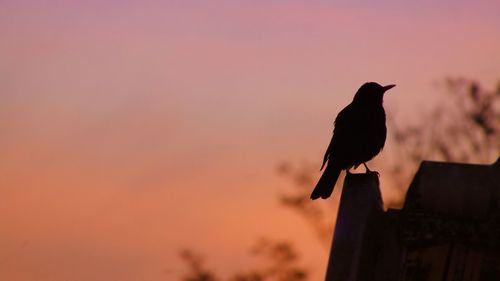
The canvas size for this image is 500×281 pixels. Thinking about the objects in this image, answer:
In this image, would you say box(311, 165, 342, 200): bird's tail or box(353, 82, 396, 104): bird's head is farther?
box(353, 82, 396, 104): bird's head

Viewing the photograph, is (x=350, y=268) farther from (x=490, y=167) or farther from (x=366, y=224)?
(x=490, y=167)

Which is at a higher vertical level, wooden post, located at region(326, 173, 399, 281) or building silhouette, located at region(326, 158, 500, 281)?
wooden post, located at region(326, 173, 399, 281)

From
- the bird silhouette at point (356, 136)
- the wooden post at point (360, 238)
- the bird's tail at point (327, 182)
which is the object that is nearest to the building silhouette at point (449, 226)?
the wooden post at point (360, 238)

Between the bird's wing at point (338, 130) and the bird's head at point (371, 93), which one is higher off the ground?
the bird's head at point (371, 93)

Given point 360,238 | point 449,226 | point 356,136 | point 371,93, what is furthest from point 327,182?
point 449,226

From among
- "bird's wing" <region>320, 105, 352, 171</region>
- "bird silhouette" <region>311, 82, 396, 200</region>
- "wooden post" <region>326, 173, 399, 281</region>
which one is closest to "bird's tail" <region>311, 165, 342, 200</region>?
"bird silhouette" <region>311, 82, 396, 200</region>

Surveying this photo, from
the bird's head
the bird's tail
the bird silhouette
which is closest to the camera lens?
the bird's tail

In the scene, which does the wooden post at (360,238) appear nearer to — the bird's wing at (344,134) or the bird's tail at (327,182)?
the bird's tail at (327,182)

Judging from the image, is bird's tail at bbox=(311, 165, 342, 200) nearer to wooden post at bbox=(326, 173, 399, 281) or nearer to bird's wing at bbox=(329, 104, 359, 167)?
bird's wing at bbox=(329, 104, 359, 167)

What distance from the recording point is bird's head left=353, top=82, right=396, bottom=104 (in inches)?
405

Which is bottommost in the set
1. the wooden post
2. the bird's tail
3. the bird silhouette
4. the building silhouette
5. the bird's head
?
the building silhouette

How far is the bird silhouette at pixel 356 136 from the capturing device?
9.98 m

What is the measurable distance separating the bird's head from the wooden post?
23.8 feet

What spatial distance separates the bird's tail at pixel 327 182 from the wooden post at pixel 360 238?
20.5 ft
